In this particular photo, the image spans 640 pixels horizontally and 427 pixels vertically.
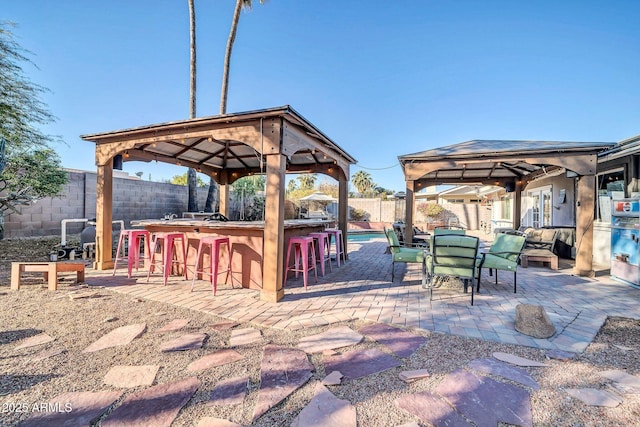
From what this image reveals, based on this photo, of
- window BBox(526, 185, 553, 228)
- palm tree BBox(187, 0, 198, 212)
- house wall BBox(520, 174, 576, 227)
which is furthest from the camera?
palm tree BBox(187, 0, 198, 212)

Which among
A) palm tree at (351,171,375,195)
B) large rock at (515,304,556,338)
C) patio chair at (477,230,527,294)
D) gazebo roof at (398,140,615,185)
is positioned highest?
palm tree at (351,171,375,195)

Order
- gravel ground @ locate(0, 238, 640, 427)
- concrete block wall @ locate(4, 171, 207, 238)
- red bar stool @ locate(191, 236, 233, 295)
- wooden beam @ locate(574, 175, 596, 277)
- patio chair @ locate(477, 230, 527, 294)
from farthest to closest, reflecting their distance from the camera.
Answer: concrete block wall @ locate(4, 171, 207, 238), wooden beam @ locate(574, 175, 596, 277), patio chair @ locate(477, 230, 527, 294), red bar stool @ locate(191, 236, 233, 295), gravel ground @ locate(0, 238, 640, 427)

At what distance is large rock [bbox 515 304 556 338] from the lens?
3037 millimetres

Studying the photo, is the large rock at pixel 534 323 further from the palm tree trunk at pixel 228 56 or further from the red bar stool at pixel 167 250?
the palm tree trunk at pixel 228 56

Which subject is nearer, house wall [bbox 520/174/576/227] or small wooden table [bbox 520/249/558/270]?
small wooden table [bbox 520/249/558/270]

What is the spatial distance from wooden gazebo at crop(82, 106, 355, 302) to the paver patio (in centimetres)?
65

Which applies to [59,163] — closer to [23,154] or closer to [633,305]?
[23,154]

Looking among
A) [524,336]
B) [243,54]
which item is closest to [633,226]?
[524,336]

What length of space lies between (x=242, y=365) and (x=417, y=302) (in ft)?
8.87

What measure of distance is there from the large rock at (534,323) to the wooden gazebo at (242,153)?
3.03 metres

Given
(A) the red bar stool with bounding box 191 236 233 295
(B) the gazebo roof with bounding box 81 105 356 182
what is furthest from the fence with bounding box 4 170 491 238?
(A) the red bar stool with bounding box 191 236 233 295

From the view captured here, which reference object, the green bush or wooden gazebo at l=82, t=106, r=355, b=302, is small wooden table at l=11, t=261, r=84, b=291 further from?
the green bush

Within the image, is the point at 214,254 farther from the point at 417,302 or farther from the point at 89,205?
the point at 89,205

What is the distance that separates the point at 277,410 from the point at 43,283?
5.36 metres
